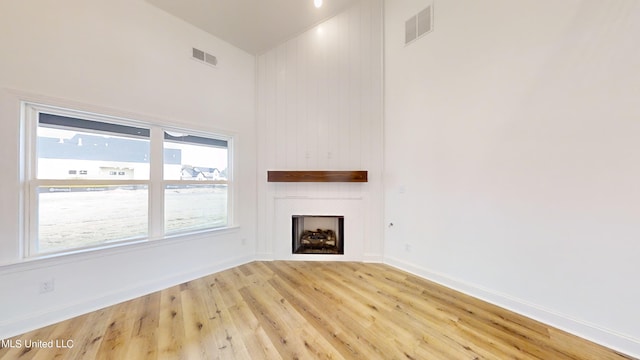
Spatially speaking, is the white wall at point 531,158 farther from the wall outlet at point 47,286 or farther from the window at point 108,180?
the wall outlet at point 47,286

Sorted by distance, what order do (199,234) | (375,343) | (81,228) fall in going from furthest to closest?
(199,234), (81,228), (375,343)

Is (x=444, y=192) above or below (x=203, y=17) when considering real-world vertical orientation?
below

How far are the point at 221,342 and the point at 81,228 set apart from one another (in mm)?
1982

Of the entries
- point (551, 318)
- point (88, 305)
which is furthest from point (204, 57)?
point (551, 318)

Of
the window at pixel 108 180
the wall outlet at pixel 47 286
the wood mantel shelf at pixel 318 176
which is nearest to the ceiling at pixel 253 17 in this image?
the window at pixel 108 180

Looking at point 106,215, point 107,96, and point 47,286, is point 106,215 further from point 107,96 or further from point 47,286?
point 107,96

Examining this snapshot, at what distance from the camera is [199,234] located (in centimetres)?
324

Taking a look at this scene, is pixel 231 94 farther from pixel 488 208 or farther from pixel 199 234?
pixel 488 208

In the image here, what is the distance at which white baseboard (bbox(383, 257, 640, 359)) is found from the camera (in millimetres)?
1768

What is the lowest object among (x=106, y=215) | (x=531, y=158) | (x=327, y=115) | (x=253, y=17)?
(x=106, y=215)

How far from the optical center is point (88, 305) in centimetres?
231

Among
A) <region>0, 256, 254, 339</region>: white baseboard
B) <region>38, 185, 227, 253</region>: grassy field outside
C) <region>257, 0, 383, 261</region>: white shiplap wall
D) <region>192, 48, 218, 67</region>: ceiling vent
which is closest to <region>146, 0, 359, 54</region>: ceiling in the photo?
<region>257, 0, 383, 261</region>: white shiplap wall

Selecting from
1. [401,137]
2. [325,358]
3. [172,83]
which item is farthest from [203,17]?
[325,358]

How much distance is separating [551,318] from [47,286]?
15.3 ft
